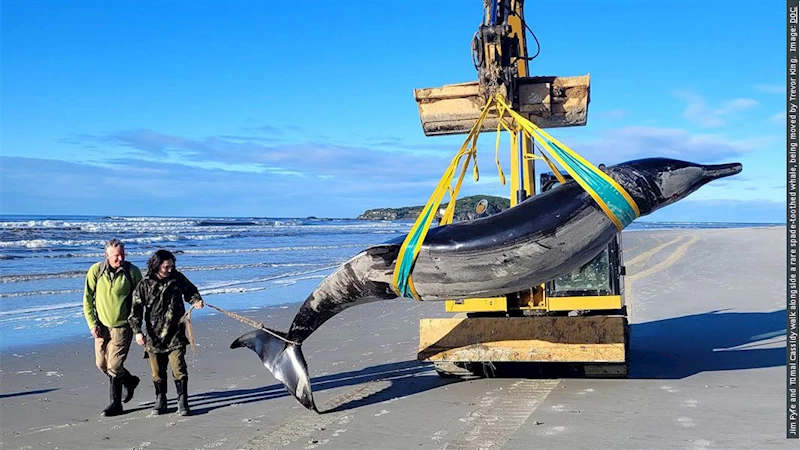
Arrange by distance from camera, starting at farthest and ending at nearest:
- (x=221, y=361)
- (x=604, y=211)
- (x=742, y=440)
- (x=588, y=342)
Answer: (x=221, y=361), (x=588, y=342), (x=742, y=440), (x=604, y=211)

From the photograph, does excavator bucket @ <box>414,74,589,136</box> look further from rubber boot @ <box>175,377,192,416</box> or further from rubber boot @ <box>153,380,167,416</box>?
rubber boot @ <box>153,380,167,416</box>

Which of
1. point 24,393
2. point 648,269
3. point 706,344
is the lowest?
point 706,344

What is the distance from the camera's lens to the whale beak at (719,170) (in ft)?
18.7

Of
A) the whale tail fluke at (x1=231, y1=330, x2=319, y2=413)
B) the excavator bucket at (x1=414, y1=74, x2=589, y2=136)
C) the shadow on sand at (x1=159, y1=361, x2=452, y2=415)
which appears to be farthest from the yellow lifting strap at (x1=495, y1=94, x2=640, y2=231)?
the shadow on sand at (x1=159, y1=361, x2=452, y2=415)

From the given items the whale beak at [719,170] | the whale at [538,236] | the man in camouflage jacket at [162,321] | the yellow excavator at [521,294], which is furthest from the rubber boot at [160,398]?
the whale beak at [719,170]

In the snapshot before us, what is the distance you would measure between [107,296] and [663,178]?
5.28 meters

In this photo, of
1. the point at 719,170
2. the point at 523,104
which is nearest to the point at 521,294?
the point at 523,104

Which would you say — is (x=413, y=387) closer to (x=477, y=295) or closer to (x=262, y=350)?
(x=262, y=350)

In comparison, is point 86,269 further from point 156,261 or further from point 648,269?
point 156,261

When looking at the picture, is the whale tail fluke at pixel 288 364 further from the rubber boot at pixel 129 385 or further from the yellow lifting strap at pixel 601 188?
the yellow lifting strap at pixel 601 188

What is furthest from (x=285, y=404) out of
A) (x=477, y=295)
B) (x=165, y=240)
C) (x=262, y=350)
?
(x=165, y=240)

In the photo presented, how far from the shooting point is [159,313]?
7.43 meters

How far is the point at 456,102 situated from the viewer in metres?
7.78

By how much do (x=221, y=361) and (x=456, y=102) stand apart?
4.94 metres
